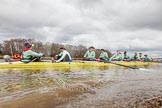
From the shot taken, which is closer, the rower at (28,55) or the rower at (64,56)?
the rower at (28,55)

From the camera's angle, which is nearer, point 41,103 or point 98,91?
point 41,103

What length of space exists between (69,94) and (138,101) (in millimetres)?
2345

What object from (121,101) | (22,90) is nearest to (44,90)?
(22,90)

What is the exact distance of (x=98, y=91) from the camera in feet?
28.7

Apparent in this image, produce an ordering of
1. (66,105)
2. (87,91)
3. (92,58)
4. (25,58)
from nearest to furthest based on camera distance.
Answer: (66,105) → (87,91) → (25,58) → (92,58)

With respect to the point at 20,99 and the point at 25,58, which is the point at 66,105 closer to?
the point at 20,99

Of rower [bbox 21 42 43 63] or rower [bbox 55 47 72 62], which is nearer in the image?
rower [bbox 21 42 43 63]

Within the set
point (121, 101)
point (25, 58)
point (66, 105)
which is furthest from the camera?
point (25, 58)

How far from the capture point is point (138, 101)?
282 inches

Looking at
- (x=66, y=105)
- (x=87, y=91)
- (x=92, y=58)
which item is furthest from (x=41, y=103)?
(x=92, y=58)

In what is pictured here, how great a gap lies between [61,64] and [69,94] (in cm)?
1084

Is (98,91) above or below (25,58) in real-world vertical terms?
below

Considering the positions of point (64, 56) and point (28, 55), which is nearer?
point (28, 55)

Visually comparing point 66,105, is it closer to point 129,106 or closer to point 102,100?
point 102,100
